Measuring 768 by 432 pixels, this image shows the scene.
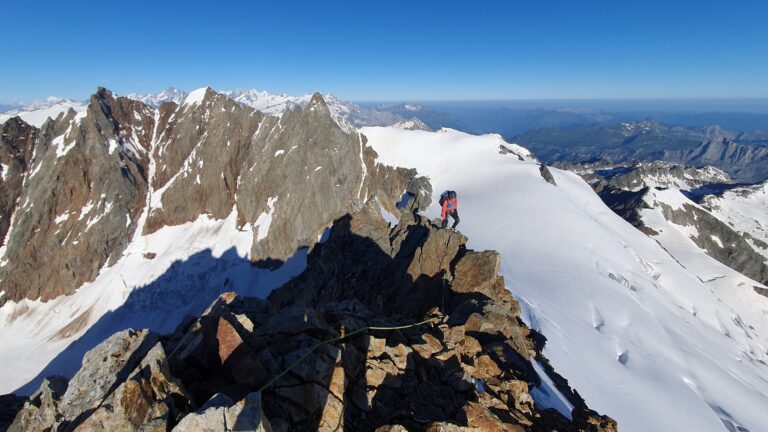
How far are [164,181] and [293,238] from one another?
165ft

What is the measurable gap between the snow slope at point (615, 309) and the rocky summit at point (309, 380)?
26.3 feet

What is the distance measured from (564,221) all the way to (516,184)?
15895 millimetres

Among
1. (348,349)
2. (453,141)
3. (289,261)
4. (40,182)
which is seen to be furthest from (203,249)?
(348,349)

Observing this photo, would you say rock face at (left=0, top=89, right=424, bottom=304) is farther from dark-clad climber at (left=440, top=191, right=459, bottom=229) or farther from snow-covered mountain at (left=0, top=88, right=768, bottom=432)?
dark-clad climber at (left=440, top=191, right=459, bottom=229)

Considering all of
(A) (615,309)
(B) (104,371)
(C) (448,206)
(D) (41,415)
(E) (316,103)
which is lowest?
(A) (615,309)

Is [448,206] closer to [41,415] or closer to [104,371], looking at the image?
[104,371]

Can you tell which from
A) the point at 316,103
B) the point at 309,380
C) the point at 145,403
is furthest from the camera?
the point at 316,103

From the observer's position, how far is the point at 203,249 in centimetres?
7969

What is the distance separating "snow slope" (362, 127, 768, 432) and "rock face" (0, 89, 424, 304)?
22.4 m

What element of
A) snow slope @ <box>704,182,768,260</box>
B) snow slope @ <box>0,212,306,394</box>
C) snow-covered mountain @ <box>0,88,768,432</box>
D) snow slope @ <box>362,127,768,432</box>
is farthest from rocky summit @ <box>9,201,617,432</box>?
snow slope @ <box>704,182,768,260</box>

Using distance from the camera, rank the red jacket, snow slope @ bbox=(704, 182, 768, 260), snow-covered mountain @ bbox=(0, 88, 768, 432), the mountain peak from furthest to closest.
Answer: snow slope @ bbox=(704, 182, 768, 260) → the mountain peak → the red jacket → snow-covered mountain @ bbox=(0, 88, 768, 432)

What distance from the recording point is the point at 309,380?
912cm

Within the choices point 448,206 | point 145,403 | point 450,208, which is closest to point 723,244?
point 450,208

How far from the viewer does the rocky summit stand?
774cm
